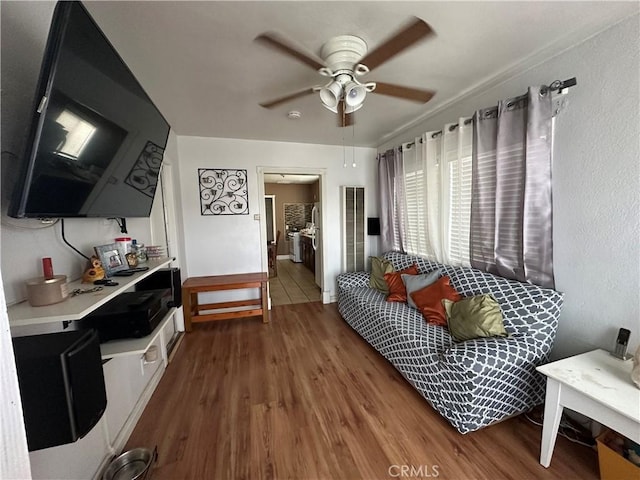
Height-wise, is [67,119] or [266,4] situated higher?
[266,4]

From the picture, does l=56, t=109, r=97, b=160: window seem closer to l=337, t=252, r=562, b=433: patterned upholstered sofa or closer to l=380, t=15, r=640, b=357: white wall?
l=337, t=252, r=562, b=433: patterned upholstered sofa

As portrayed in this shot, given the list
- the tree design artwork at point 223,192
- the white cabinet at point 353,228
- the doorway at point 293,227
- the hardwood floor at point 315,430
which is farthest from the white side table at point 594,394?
the doorway at point 293,227

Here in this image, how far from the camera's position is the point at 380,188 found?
147 inches

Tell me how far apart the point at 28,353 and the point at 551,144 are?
2799 mm

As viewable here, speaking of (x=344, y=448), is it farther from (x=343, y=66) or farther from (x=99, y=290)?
(x=343, y=66)

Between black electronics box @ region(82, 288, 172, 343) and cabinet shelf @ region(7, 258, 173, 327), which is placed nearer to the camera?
cabinet shelf @ region(7, 258, 173, 327)

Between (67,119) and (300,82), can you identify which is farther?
(300,82)

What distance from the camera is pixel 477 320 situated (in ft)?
5.93

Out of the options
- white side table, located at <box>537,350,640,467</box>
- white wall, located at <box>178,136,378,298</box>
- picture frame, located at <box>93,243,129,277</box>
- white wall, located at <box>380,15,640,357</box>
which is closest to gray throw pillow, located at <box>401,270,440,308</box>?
white wall, located at <box>380,15,640,357</box>

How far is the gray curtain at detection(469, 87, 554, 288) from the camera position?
1.76 meters

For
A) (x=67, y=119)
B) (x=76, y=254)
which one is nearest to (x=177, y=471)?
(x=76, y=254)

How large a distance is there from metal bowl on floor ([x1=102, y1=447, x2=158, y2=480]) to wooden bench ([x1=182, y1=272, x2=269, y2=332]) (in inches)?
68.2

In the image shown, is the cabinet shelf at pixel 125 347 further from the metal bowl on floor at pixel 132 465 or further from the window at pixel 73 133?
the window at pixel 73 133

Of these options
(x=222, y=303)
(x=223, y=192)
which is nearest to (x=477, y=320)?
(x=222, y=303)
